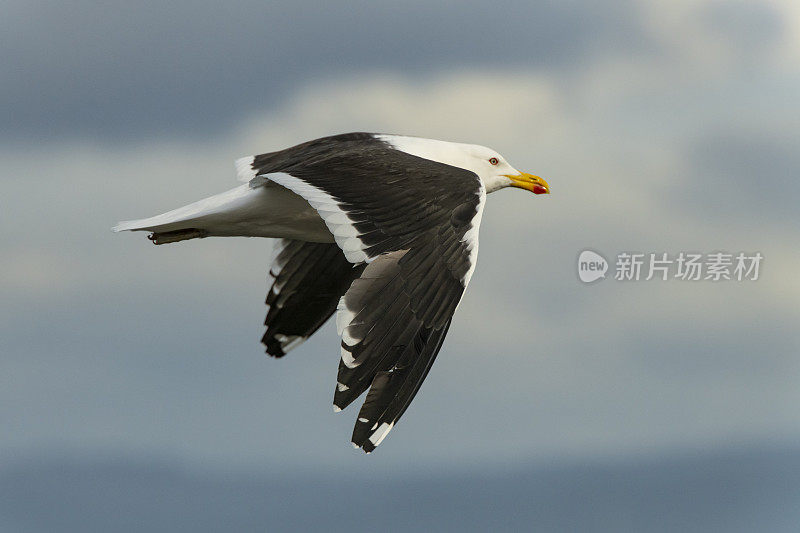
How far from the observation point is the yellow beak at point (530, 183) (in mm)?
13922

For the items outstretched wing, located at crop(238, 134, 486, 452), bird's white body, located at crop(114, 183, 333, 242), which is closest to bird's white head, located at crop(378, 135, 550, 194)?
bird's white body, located at crop(114, 183, 333, 242)

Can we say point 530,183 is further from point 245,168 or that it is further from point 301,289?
point 245,168

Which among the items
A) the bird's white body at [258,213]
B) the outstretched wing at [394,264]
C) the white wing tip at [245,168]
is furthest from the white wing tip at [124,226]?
the outstretched wing at [394,264]

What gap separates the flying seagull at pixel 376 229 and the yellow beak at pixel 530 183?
123 centimetres

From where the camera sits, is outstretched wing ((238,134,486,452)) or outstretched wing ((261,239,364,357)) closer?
outstretched wing ((238,134,486,452))

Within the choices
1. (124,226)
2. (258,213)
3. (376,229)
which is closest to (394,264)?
(376,229)

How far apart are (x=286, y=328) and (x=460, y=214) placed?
15.9 feet

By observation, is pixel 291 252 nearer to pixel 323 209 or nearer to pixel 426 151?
pixel 426 151

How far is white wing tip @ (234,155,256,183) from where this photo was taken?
12.9m

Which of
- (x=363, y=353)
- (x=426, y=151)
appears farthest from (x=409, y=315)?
(x=426, y=151)

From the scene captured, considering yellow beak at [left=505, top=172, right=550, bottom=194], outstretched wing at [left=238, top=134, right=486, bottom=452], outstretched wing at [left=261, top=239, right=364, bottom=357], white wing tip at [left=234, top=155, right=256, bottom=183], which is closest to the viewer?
outstretched wing at [left=238, top=134, right=486, bottom=452]

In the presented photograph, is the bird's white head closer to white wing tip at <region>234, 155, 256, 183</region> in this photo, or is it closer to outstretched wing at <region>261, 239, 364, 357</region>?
white wing tip at <region>234, 155, 256, 183</region>

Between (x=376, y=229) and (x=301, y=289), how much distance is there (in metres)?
4.38

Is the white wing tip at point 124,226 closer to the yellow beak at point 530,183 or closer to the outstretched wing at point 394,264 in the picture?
the outstretched wing at point 394,264
